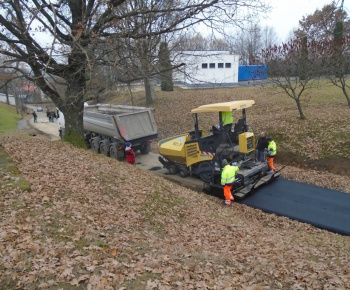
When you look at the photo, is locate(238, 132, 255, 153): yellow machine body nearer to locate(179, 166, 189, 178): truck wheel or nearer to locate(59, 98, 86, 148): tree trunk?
locate(179, 166, 189, 178): truck wheel

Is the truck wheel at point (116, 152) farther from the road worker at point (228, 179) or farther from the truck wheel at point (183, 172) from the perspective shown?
the road worker at point (228, 179)

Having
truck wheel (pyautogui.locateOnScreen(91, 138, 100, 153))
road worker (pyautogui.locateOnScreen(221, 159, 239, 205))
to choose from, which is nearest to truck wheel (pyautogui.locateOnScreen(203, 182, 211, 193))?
road worker (pyautogui.locateOnScreen(221, 159, 239, 205))

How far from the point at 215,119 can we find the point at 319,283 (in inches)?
632

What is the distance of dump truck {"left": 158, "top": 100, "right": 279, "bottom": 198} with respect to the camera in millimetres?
9638

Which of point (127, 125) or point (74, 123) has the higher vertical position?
point (74, 123)

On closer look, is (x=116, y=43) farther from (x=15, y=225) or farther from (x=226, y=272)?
(x=226, y=272)

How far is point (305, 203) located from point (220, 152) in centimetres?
295

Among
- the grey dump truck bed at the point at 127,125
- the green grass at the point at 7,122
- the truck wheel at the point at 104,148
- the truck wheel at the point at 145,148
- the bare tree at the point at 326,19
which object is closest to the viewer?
the bare tree at the point at 326,19

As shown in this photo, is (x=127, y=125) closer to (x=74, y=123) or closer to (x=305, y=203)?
(x=74, y=123)

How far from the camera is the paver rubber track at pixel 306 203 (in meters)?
7.75

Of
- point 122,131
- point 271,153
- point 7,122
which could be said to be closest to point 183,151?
point 271,153

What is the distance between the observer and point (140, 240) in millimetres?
5531

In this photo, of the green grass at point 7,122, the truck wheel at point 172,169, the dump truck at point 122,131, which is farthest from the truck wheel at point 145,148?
the green grass at point 7,122

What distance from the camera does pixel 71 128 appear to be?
1228 cm
